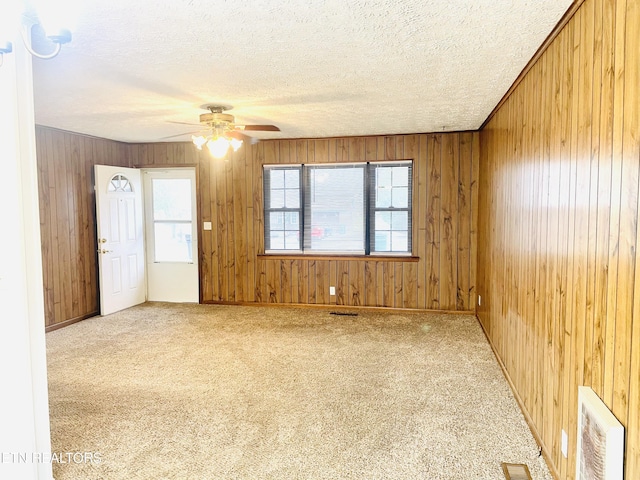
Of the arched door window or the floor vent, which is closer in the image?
the floor vent

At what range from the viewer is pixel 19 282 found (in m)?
1.97

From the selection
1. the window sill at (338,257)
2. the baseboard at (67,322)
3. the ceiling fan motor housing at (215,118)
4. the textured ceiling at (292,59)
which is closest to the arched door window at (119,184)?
the textured ceiling at (292,59)

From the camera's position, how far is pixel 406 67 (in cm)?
294

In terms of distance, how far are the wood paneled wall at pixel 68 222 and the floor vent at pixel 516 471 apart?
5008mm

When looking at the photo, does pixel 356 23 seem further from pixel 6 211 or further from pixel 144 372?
pixel 144 372

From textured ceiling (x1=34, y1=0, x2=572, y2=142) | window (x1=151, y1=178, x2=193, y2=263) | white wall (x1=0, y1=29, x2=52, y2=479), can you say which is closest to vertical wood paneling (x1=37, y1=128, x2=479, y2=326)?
window (x1=151, y1=178, x2=193, y2=263)

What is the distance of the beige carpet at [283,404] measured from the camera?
7.89 feet

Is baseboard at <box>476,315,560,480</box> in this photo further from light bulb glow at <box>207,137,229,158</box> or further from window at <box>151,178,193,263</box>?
window at <box>151,178,193,263</box>

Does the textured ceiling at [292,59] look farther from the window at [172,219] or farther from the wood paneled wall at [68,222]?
the window at [172,219]

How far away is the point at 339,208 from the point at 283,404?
3302 mm

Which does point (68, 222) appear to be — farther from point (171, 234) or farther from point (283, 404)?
point (283, 404)

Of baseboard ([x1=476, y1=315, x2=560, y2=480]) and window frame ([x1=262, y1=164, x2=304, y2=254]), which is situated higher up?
window frame ([x1=262, y1=164, x2=304, y2=254])

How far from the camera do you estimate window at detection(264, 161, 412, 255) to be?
19.0ft

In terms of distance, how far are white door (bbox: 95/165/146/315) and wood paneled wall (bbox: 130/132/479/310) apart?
22.4 inches
